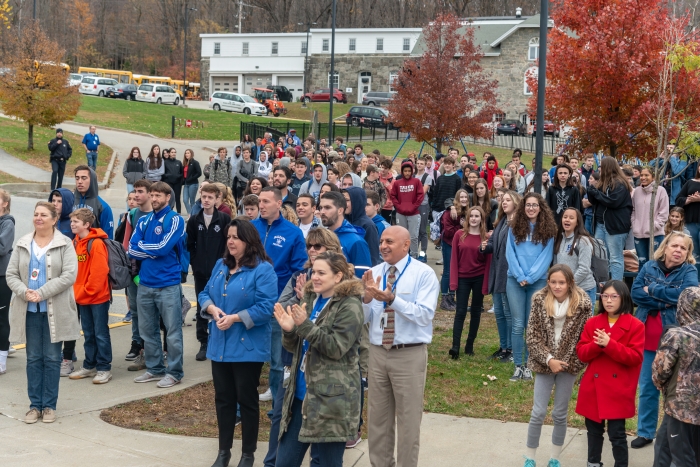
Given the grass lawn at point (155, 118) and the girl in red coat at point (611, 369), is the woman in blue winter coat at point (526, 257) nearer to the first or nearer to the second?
the girl in red coat at point (611, 369)

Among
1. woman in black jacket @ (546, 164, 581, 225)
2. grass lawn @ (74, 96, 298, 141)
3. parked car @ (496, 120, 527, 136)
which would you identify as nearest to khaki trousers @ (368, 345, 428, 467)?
woman in black jacket @ (546, 164, 581, 225)

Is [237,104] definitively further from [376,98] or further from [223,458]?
[223,458]

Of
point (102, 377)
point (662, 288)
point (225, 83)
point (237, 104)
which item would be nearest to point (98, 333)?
point (102, 377)

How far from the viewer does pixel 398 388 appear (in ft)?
19.4

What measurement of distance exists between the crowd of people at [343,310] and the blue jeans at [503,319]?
0.09 ft

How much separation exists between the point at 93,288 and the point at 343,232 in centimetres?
299

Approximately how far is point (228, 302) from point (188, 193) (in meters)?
14.0

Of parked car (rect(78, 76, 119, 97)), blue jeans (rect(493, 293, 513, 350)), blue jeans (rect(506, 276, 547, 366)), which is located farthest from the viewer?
parked car (rect(78, 76, 119, 97))

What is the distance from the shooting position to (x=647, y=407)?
7094 millimetres

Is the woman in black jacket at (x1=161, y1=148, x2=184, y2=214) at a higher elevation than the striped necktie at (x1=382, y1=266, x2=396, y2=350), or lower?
higher

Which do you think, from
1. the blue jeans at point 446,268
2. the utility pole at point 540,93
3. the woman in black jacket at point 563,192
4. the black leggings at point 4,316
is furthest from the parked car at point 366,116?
the black leggings at point 4,316

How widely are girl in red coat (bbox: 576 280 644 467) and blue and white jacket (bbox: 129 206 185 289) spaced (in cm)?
434

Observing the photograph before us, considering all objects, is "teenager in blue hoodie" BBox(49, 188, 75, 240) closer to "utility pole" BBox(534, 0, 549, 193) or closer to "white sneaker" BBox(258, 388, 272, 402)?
"white sneaker" BBox(258, 388, 272, 402)

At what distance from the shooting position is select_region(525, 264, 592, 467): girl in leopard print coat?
6496 millimetres
